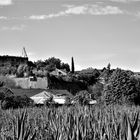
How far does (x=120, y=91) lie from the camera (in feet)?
158

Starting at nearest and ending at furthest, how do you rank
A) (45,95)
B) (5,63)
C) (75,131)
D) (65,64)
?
1. (75,131)
2. (45,95)
3. (5,63)
4. (65,64)

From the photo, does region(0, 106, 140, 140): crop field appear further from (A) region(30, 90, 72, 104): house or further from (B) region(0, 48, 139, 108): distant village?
(B) region(0, 48, 139, 108): distant village

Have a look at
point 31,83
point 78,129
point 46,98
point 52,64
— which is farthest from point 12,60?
point 78,129

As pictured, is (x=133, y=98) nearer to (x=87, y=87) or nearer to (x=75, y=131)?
(x=75, y=131)

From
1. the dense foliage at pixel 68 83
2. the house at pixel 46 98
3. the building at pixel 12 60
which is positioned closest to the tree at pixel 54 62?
the building at pixel 12 60

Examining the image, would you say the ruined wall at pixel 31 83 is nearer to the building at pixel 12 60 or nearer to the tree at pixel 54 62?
the building at pixel 12 60

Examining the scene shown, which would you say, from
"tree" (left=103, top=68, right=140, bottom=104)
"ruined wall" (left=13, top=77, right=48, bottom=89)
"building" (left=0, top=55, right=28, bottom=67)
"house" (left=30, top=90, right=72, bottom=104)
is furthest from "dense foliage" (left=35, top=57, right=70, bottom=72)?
"tree" (left=103, top=68, right=140, bottom=104)

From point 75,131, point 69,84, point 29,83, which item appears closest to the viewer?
point 75,131

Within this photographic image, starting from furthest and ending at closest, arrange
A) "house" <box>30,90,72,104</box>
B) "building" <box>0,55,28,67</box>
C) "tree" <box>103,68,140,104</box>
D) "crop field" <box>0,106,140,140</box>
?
"building" <box>0,55,28,67</box>, "house" <box>30,90,72,104</box>, "tree" <box>103,68,140,104</box>, "crop field" <box>0,106,140,140</box>

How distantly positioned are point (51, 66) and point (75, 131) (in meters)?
131

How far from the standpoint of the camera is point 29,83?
349 ft

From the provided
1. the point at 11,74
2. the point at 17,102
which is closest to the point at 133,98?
the point at 17,102

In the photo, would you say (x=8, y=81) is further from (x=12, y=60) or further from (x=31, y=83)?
(x=12, y=60)

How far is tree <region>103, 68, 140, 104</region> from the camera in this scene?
1873 inches
